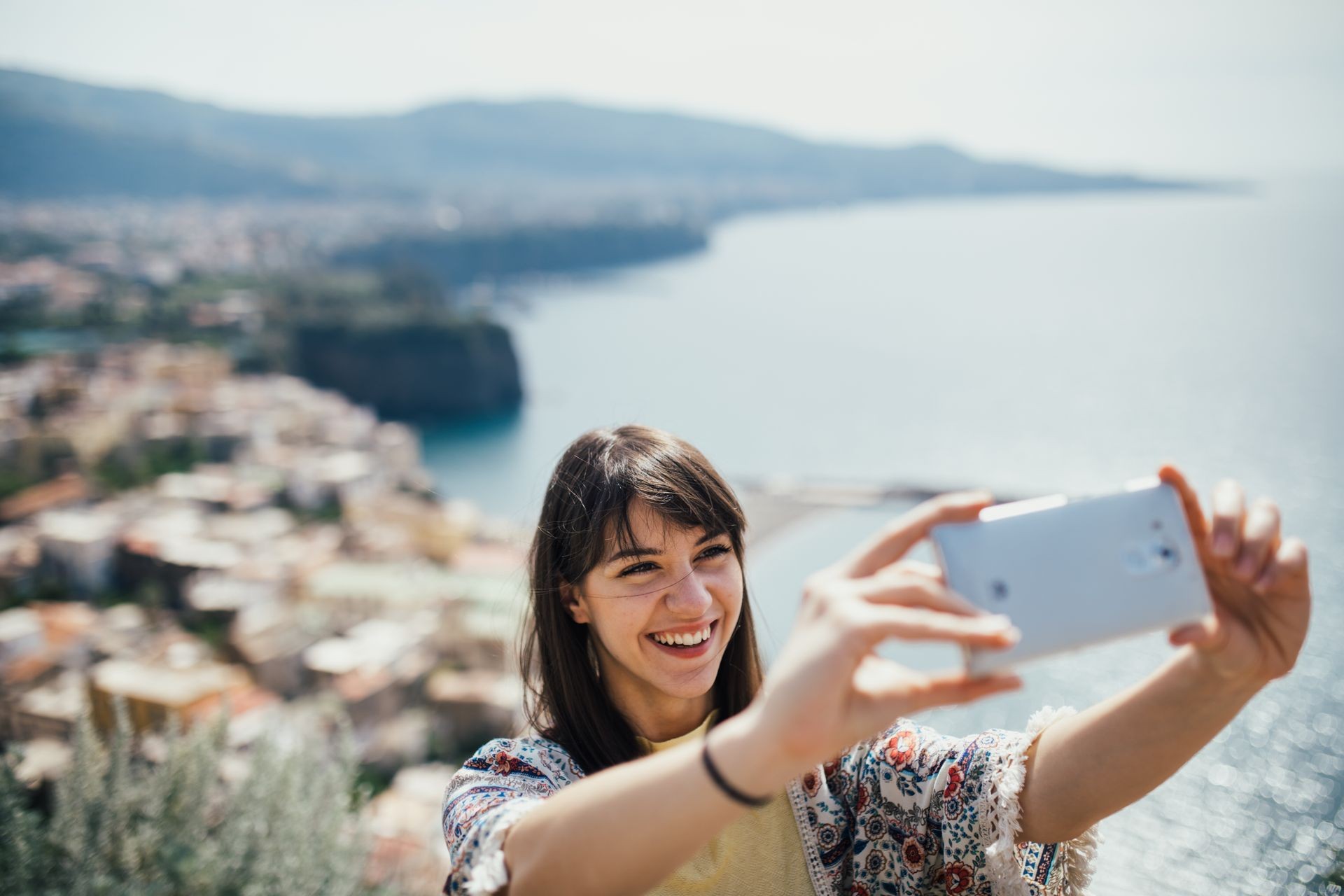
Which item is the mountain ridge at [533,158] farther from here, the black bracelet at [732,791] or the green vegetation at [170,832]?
the black bracelet at [732,791]

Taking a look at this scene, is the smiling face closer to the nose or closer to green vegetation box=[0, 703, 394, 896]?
the nose

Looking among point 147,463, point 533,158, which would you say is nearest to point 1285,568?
point 147,463

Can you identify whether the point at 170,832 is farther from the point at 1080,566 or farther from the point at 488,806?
the point at 1080,566

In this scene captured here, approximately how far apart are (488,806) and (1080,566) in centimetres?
41

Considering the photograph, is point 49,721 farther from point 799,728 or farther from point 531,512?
point 799,728

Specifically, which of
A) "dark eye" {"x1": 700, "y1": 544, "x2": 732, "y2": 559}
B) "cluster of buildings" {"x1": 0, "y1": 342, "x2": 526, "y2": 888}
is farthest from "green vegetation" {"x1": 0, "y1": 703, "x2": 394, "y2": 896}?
"dark eye" {"x1": 700, "y1": 544, "x2": 732, "y2": 559}

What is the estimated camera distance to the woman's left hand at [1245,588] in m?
0.53

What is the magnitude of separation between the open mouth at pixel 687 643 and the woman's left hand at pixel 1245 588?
0.36 m

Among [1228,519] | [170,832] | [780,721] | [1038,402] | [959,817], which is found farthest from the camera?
[1038,402]

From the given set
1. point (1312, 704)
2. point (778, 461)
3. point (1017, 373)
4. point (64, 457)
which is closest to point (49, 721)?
point (1312, 704)

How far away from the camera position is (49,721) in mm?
4516

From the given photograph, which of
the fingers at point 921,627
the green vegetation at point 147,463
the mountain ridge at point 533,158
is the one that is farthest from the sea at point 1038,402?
the mountain ridge at point 533,158

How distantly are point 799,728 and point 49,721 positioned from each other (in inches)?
211

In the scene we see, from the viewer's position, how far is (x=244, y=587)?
11094 mm
